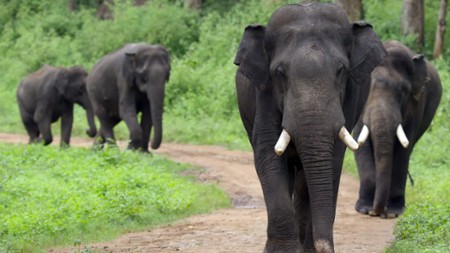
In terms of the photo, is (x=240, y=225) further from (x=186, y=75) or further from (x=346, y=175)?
(x=186, y=75)

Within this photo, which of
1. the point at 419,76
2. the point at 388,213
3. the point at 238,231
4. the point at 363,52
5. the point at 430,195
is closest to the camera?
the point at 363,52

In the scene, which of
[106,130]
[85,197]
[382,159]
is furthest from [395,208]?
[106,130]

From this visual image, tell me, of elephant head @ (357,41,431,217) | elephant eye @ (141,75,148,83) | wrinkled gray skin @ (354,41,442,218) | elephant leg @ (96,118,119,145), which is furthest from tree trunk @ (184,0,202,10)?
elephant head @ (357,41,431,217)

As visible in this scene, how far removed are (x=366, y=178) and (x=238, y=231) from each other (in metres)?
2.63

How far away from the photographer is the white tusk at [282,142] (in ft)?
26.3

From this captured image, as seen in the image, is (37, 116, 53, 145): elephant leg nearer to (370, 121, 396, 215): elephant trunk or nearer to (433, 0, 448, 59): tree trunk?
(433, 0, 448, 59): tree trunk

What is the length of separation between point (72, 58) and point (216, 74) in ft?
26.3

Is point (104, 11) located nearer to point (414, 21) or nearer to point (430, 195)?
point (414, 21)

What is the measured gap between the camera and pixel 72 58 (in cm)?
3422

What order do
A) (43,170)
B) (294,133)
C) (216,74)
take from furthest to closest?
(216,74)
(43,170)
(294,133)

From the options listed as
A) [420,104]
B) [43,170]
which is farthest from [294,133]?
[43,170]

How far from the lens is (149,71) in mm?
19156

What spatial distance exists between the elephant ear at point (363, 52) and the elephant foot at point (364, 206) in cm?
452

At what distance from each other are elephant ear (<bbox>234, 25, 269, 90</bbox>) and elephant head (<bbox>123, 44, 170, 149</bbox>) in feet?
33.4
